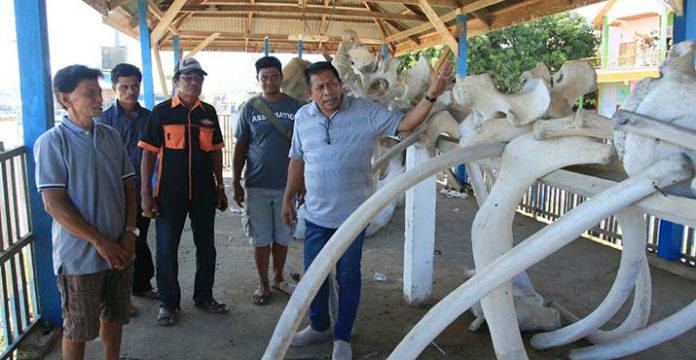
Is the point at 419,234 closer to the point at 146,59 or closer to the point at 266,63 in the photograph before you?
the point at 266,63

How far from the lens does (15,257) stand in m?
3.34

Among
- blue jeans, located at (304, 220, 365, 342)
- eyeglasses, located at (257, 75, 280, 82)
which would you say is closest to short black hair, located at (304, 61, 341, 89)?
blue jeans, located at (304, 220, 365, 342)

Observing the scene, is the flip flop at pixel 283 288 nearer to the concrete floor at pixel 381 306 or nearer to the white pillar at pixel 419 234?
the concrete floor at pixel 381 306

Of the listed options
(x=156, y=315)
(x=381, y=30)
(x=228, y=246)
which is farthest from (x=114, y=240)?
(x=381, y=30)

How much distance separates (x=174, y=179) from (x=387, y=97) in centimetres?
148

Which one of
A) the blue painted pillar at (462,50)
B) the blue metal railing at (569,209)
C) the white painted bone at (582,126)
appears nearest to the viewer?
the white painted bone at (582,126)

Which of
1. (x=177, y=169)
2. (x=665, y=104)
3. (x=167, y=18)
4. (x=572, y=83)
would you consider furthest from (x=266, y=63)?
(x=167, y=18)

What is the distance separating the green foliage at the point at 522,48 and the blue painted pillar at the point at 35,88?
1511 cm

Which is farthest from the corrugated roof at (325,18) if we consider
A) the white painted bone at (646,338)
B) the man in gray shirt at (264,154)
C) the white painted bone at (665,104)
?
the white painted bone at (665,104)

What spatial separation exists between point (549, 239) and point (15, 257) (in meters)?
3.17

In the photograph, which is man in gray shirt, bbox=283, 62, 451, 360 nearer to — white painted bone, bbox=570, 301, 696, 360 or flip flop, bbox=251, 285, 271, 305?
flip flop, bbox=251, 285, 271, 305

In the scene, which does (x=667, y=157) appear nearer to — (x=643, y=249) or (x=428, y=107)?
(x=428, y=107)

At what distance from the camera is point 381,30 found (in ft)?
41.9

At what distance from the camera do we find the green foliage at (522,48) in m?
18.8
